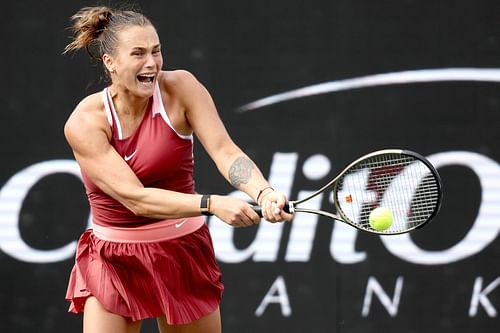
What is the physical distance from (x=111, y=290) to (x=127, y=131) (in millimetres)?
542

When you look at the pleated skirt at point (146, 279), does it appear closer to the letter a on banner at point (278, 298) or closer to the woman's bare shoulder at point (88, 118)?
the woman's bare shoulder at point (88, 118)

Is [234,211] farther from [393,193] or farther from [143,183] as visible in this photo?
[393,193]

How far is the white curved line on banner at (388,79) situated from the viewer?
4844 millimetres

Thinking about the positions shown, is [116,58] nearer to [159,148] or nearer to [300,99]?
[159,148]

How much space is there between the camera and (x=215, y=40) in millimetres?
4848

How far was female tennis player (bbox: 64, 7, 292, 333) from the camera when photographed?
3432 millimetres

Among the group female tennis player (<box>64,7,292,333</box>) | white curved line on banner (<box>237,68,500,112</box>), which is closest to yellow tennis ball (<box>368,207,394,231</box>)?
female tennis player (<box>64,7,292,333</box>)

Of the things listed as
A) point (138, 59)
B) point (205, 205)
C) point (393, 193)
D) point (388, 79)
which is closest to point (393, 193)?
point (393, 193)

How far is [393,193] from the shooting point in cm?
452

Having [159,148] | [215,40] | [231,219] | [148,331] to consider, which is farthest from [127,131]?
[148,331]

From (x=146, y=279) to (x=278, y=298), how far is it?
1.36 m

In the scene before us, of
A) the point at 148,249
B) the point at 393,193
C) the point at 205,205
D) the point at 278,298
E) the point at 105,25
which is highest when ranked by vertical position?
the point at 105,25

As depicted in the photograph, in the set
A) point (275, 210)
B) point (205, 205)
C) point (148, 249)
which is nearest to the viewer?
point (275, 210)

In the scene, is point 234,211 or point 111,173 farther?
point 111,173
